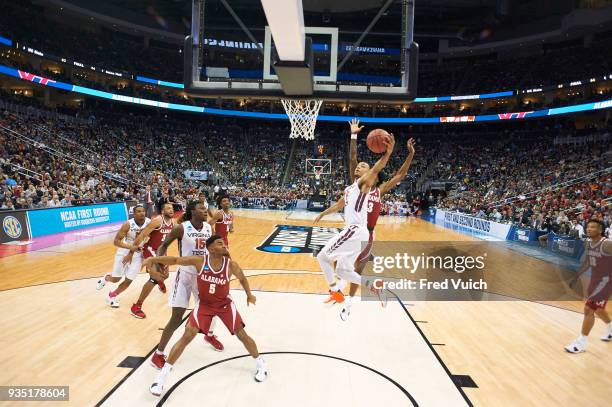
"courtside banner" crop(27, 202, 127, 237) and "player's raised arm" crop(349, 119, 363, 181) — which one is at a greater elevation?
"player's raised arm" crop(349, 119, 363, 181)

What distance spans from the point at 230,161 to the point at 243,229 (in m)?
17.6

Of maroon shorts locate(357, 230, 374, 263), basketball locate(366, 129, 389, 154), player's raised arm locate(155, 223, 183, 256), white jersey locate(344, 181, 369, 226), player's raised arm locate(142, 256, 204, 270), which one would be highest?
basketball locate(366, 129, 389, 154)

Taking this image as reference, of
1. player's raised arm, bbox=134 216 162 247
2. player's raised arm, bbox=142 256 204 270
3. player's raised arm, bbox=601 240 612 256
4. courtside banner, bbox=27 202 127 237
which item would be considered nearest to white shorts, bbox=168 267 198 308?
player's raised arm, bbox=142 256 204 270

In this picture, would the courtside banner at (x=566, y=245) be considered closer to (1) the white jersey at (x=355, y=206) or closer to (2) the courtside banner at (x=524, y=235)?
(2) the courtside banner at (x=524, y=235)

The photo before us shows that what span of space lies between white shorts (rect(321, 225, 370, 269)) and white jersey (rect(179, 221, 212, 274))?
157 cm

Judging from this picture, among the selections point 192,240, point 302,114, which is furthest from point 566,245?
point 192,240

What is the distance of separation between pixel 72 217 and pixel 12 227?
2.74 metres

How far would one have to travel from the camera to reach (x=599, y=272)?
5.33 m

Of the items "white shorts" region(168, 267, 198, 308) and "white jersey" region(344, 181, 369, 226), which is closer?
"white shorts" region(168, 267, 198, 308)

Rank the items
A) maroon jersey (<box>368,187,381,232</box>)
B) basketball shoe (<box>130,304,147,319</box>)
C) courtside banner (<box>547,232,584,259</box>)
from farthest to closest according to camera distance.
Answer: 1. courtside banner (<box>547,232,584,259</box>)
2. basketball shoe (<box>130,304,147,319</box>)
3. maroon jersey (<box>368,187,381,232</box>)

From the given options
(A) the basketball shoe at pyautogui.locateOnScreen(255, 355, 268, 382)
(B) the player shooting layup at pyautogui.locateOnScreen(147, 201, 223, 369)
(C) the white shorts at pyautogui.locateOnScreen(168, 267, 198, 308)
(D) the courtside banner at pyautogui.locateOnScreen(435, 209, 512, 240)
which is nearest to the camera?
(A) the basketball shoe at pyautogui.locateOnScreen(255, 355, 268, 382)

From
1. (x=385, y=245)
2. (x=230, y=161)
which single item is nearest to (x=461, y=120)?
(x=230, y=161)

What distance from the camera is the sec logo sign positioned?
11.2 meters

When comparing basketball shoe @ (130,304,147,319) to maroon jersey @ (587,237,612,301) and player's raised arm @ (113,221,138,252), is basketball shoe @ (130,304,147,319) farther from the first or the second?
maroon jersey @ (587,237,612,301)
